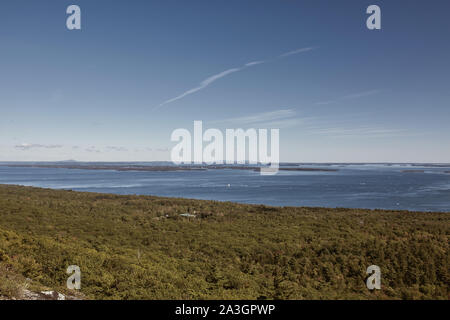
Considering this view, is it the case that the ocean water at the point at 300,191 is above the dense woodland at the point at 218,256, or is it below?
below

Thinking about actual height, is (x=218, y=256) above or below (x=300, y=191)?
above

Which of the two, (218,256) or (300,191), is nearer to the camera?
(218,256)

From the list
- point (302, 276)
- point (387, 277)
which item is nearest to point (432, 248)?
point (387, 277)

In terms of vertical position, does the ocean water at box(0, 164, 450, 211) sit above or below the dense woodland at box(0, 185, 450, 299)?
below

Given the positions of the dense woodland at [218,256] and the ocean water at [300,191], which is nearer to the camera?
the dense woodland at [218,256]

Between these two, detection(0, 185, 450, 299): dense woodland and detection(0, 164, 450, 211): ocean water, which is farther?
detection(0, 164, 450, 211): ocean water
